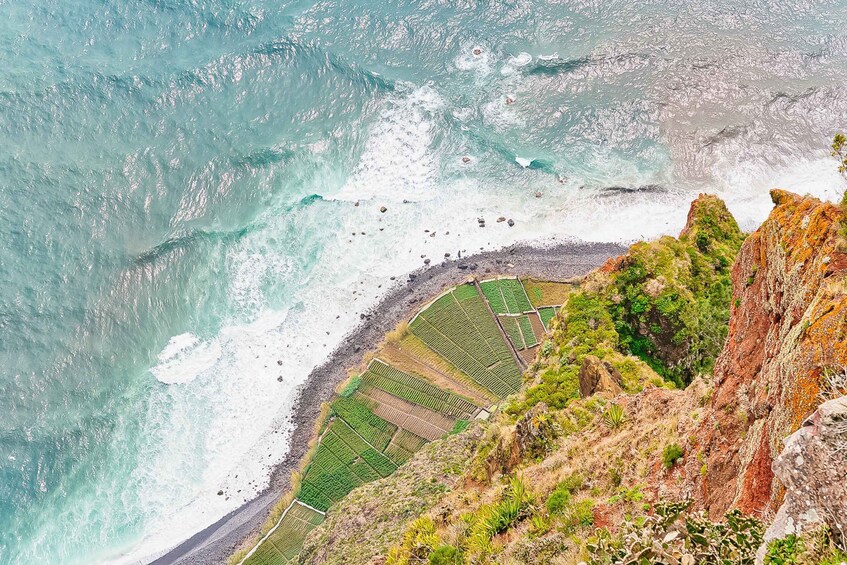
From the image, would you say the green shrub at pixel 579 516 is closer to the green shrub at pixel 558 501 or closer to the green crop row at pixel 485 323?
the green shrub at pixel 558 501

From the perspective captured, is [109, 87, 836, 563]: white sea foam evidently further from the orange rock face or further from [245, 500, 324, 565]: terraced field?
the orange rock face

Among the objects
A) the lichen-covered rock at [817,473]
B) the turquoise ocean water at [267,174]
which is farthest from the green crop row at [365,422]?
the lichen-covered rock at [817,473]

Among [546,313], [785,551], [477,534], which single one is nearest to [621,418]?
[477,534]

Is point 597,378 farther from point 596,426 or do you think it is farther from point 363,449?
point 363,449

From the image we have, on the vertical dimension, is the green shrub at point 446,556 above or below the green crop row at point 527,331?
below

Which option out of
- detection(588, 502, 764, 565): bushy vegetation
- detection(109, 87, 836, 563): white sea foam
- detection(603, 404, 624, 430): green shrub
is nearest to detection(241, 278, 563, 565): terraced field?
detection(109, 87, 836, 563): white sea foam

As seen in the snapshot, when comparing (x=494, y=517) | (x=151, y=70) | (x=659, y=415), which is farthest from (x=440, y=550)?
(x=151, y=70)
